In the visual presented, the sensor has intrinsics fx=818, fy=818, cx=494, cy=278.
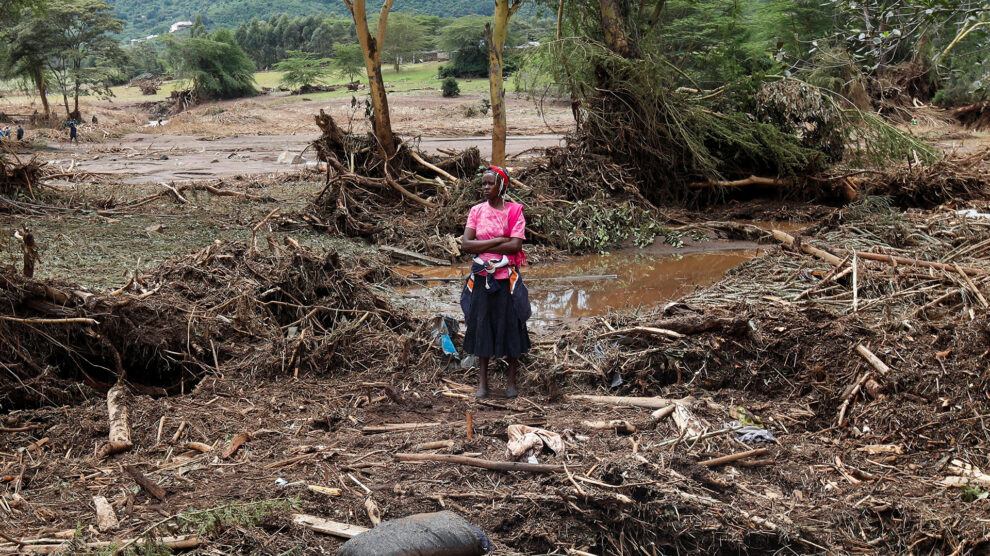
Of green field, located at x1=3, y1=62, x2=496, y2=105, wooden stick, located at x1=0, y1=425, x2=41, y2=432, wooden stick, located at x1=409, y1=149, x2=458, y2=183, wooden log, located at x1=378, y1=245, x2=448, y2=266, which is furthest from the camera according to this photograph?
green field, located at x1=3, y1=62, x2=496, y2=105

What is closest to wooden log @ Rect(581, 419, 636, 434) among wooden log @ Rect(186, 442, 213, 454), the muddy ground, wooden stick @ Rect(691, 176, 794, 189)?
the muddy ground

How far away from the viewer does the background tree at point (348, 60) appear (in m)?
48.3

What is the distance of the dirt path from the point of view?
62.2 ft

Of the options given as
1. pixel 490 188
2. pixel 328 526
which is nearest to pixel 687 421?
pixel 490 188

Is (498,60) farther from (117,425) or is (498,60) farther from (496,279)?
(117,425)

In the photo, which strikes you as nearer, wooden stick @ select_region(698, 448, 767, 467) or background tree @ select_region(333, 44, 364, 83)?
wooden stick @ select_region(698, 448, 767, 467)

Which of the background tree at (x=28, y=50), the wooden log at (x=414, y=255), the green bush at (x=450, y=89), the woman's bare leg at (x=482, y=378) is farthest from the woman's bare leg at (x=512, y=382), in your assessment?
the green bush at (x=450, y=89)

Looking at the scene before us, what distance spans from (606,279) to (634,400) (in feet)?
14.3

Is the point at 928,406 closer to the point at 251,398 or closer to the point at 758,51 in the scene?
the point at 251,398

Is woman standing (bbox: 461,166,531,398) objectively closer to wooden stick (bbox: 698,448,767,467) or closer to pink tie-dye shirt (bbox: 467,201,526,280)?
pink tie-dye shirt (bbox: 467,201,526,280)

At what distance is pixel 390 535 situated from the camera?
332cm

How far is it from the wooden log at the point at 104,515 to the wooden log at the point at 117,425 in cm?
63

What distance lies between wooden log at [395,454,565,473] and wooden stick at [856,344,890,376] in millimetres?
2200

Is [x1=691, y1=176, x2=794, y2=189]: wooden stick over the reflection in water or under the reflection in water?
over
